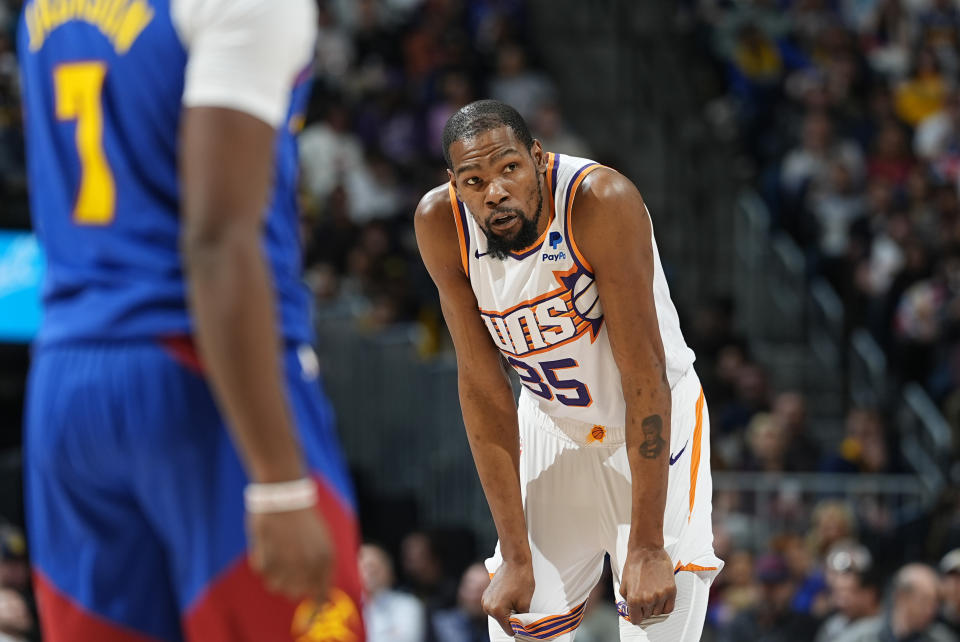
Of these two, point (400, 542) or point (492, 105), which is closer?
point (492, 105)

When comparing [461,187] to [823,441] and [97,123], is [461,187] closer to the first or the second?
[97,123]

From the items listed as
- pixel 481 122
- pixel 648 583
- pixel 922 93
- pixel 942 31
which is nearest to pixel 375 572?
pixel 648 583

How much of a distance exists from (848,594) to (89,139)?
20.3 feet

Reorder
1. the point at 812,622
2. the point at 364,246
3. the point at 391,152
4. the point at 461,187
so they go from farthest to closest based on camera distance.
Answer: the point at 391,152
the point at 364,246
the point at 812,622
the point at 461,187

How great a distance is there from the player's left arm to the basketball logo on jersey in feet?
0.27

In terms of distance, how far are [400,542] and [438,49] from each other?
503cm

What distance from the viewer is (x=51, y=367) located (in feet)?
8.29

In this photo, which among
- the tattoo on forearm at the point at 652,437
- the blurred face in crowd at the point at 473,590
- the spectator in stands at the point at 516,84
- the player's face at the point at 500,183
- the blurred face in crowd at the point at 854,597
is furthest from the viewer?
the spectator in stands at the point at 516,84

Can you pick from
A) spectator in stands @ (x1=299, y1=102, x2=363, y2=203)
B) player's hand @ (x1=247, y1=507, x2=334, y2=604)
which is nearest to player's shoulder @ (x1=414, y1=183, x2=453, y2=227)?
player's hand @ (x1=247, y1=507, x2=334, y2=604)

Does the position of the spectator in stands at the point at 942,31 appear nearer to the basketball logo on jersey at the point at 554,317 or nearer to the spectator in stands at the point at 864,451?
the spectator in stands at the point at 864,451

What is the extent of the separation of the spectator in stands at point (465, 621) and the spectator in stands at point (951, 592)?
281 cm

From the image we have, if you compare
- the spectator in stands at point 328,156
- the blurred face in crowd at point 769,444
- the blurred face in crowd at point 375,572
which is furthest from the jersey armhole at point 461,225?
the spectator in stands at point 328,156

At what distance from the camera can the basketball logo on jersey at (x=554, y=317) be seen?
157 inches

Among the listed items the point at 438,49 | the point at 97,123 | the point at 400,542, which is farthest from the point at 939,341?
the point at 97,123
